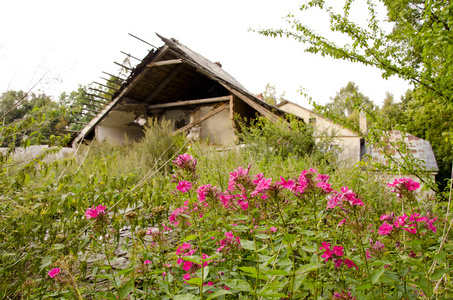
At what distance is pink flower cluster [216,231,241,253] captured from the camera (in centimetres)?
132

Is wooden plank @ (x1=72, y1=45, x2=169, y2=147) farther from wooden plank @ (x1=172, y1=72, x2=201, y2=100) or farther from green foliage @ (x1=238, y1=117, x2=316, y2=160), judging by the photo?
green foliage @ (x1=238, y1=117, x2=316, y2=160)

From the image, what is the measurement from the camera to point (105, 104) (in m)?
9.66

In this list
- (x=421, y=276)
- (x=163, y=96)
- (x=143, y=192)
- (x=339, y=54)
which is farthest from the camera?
(x=163, y=96)

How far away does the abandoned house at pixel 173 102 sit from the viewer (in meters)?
8.55

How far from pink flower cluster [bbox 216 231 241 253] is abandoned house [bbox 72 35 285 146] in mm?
6613

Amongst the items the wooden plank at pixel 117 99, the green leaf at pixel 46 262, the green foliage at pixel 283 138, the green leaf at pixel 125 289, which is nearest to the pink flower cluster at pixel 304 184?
the green leaf at pixel 125 289

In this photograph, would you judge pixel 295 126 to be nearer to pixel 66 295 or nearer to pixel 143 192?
pixel 143 192

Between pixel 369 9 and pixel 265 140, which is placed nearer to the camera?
pixel 369 9

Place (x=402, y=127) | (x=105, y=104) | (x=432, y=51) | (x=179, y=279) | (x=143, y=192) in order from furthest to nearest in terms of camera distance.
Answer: (x=105, y=104) → (x=402, y=127) → (x=432, y=51) → (x=143, y=192) → (x=179, y=279)

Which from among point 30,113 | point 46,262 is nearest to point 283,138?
point 30,113

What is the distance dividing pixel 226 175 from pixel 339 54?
1.92 metres

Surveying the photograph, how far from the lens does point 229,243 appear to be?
4.40 ft

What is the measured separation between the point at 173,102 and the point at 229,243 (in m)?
9.59

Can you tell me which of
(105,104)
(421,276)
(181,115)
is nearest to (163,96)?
(181,115)
